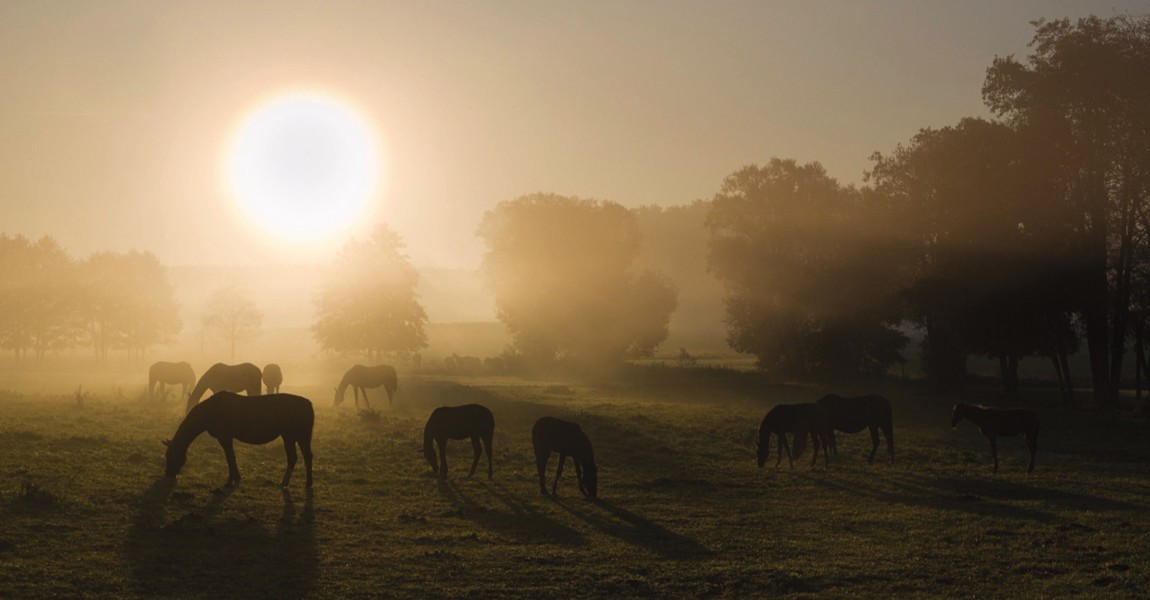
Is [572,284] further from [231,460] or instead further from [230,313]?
[231,460]

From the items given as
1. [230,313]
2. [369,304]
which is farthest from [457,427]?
[230,313]

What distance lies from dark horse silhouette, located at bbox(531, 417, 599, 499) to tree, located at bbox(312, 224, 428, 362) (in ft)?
170

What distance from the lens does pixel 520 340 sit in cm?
7619

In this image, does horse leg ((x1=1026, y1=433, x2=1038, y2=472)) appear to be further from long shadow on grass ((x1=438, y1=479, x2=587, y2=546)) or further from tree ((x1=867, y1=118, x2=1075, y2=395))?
tree ((x1=867, y1=118, x2=1075, y2=395))

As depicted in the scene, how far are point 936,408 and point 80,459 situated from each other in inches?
1429

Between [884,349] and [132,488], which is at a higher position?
[884,349]

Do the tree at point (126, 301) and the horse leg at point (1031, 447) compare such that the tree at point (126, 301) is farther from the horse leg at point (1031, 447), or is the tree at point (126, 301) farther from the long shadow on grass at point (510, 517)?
the horse leg at point (1031, 447)

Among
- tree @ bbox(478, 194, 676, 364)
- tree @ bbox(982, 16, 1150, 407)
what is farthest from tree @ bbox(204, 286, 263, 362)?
tree @ bbox(982, 16, 1150, 407)

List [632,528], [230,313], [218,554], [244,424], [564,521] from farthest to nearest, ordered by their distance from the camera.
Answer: [230,313] < [244,424] < [564,521] < [632,528] < [218,554]

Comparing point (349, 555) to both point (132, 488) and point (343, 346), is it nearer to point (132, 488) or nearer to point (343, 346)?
point (132, 488)

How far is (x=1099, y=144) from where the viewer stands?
42.3 meters

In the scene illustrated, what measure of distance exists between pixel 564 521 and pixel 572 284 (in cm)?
5719

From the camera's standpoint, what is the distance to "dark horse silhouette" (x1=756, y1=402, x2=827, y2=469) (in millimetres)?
25814

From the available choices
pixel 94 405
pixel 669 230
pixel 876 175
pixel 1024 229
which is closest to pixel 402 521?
pixel 94 405
